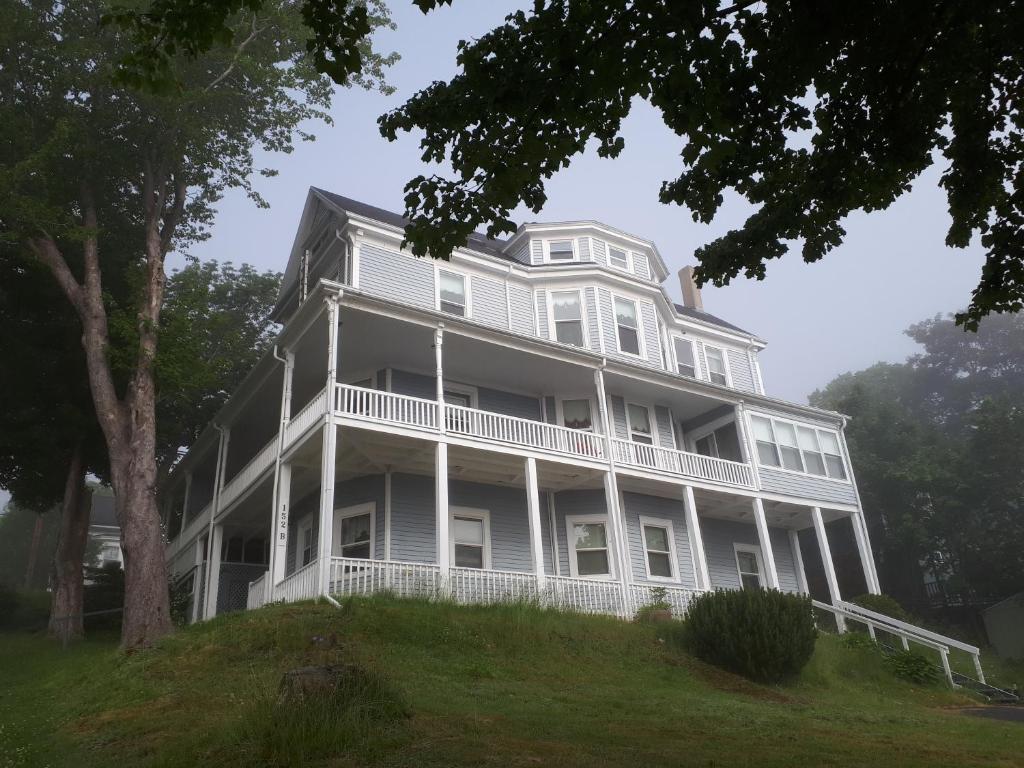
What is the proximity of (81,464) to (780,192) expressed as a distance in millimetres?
22086

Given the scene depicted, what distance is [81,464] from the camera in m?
23.5

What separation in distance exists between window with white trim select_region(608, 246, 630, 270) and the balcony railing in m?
11.7

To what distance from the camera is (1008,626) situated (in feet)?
88.3

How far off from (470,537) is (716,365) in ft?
41.9

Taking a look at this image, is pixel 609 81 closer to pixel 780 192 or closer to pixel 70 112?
A: pixel 780 192

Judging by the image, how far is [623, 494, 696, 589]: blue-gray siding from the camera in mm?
21109

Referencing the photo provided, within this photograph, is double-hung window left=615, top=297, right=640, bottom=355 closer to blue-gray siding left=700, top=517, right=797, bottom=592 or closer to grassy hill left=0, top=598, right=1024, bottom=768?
blue-gray siding left=700, top=517, right=797, bottom=592

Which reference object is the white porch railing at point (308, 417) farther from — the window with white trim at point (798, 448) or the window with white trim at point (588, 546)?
the window with white trim at point (798, 448)

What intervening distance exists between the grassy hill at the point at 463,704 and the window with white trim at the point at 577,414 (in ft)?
23.7

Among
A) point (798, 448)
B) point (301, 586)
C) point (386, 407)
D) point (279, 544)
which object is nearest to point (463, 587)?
point (301, 586)

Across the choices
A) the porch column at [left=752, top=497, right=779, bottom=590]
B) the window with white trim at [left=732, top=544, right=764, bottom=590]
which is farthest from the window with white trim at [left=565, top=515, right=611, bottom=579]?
the window with white trim at [left=732, top=544, right=764, bottom=590]

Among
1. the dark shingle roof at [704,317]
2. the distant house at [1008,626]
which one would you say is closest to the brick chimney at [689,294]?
the dark shingle roof at [704,317]

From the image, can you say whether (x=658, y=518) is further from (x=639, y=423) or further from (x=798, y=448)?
(x=798, y=448)

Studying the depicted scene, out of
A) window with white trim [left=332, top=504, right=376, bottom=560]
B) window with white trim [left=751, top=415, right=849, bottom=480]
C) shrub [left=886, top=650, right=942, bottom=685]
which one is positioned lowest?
shrub [left=886, top=650, right=942, bottom=685]
